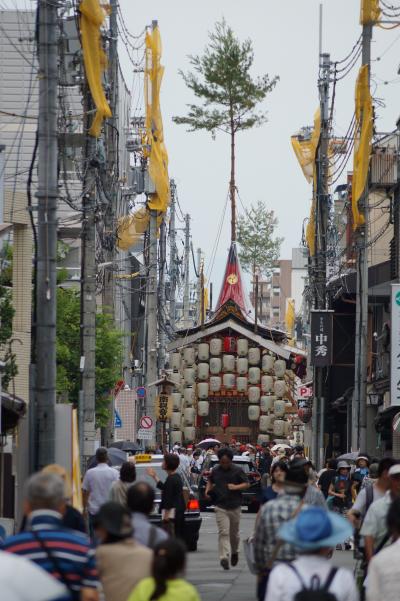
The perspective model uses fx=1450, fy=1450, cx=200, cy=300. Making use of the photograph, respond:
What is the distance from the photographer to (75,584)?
27.0 feet

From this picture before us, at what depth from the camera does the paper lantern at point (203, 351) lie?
79.1 meters

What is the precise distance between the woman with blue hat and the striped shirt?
105cm

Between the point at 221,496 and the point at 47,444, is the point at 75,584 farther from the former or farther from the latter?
the point at 221,496

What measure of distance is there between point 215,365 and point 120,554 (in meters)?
70.2

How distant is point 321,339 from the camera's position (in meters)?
46.5

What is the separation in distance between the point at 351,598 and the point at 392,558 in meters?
0.78

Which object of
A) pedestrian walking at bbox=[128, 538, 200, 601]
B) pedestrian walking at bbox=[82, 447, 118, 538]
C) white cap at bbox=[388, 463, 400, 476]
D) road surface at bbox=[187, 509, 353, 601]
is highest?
white cap at bbox=[388, 463, 400, 476]

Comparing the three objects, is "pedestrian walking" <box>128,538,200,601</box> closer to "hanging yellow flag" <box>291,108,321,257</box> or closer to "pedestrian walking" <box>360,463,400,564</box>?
"pedestrian walking" <box>360,463,400,564</box>

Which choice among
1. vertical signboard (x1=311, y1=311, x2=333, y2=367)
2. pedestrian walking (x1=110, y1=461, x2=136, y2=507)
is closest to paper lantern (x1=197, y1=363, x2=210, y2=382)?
vertical signboard (x1=311, y1=311, x2=333, y2=367)

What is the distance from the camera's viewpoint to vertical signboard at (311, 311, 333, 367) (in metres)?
46.4

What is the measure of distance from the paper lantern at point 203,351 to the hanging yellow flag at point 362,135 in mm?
41821

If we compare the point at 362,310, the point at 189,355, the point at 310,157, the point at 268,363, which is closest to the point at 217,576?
the point at 362,310

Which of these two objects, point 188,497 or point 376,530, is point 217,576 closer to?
point 188,497

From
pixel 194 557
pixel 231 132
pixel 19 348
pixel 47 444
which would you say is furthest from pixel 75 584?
pixel 231 132
